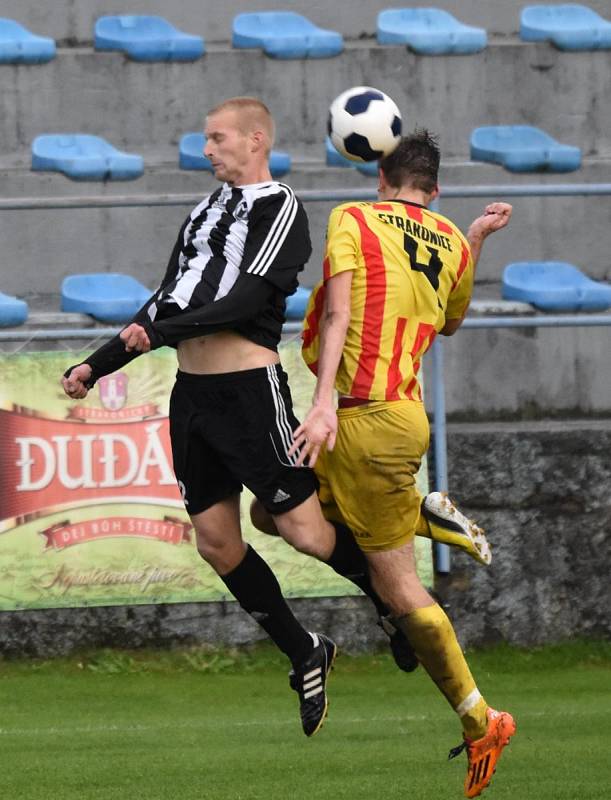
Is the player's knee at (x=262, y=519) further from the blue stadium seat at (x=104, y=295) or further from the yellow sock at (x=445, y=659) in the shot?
the blue stadium seat at (x=104, y=295)

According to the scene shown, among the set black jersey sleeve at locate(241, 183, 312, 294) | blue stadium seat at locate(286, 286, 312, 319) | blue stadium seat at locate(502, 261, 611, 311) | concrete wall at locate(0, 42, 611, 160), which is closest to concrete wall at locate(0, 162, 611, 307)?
blue stadium seat at locate(502, 261, 611, 311)

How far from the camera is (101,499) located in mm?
8781

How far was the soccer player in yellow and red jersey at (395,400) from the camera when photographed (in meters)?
5.26

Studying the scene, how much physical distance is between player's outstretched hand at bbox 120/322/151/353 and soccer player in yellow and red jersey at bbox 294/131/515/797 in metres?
0.58

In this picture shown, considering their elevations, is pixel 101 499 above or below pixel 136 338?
below

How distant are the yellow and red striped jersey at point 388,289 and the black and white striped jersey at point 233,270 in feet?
0.48

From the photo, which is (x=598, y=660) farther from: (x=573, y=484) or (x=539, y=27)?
(x=539, y=27)

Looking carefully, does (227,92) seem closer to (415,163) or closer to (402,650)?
(415,163)

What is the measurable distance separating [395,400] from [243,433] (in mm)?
531

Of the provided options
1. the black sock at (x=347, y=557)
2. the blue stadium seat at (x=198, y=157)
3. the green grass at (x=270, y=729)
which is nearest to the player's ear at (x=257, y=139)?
the black sock at (x=347, y=557)

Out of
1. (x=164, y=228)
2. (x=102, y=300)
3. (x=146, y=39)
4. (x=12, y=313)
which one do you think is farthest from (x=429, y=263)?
(x=146, y=39)

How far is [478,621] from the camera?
923cm

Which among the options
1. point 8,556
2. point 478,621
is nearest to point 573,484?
point 478,621

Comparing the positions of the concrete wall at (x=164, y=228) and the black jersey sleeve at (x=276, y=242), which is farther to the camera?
the concrete wall at (x=164, y=228)
